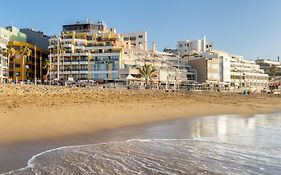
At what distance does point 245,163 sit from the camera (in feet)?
35.2

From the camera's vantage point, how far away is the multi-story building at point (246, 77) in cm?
10355

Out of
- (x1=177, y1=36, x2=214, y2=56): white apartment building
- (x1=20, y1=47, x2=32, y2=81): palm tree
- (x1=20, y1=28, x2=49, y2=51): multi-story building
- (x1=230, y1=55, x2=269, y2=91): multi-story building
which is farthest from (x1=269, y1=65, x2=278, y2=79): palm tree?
(x1=20, y1=47, x2=32, y2=81): palm tree

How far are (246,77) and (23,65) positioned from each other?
214 feet

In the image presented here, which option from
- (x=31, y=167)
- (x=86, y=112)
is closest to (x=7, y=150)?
(x=31, y=167)

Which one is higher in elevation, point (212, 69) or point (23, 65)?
point (23, 65)

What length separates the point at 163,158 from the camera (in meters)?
11.1

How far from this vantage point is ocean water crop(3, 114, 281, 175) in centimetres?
933

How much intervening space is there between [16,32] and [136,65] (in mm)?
32226

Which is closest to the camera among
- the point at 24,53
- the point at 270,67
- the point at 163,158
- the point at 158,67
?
the point at 163,158

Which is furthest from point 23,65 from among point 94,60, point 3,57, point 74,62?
point 94,60

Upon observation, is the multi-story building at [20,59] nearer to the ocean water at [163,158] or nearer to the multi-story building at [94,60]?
the multi-story building at [94,60]

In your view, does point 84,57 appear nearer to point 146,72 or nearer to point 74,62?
point 74,62

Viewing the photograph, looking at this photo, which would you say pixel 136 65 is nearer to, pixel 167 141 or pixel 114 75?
pixel 114 75

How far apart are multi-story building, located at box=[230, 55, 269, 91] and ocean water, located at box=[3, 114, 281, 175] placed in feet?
293
